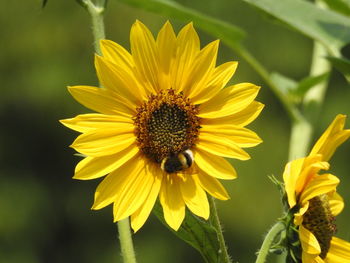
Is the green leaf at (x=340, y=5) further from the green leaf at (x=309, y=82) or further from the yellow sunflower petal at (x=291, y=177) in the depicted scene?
the yellow sunflower petal at (x=291, y=177)

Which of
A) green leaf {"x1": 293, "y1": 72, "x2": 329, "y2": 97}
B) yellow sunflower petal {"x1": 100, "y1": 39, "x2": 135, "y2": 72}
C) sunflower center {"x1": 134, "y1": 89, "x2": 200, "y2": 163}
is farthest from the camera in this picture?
green leaf {"x1": 293, "y1": 72, "x2": 329, "y2": 97}

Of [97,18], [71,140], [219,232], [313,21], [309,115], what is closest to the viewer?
[219,232]

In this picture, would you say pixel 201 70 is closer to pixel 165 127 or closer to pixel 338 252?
pixel 165 127

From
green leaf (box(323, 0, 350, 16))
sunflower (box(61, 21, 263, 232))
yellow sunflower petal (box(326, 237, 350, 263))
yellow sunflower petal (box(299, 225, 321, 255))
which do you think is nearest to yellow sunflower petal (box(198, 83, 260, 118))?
sunflower (box(61, 21, 263, 232))

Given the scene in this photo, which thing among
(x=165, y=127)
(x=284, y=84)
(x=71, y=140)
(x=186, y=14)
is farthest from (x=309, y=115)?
(x=71, y=140)

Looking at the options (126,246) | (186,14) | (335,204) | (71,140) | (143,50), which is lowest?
(71,140)

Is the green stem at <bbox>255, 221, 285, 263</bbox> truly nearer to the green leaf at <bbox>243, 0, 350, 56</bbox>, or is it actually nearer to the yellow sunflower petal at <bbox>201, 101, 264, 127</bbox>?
the yellow sunflower petal at <bbox>201, 101, 264, 127</bbox>
